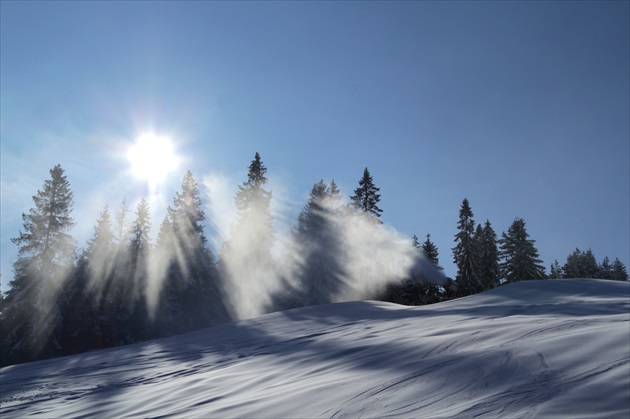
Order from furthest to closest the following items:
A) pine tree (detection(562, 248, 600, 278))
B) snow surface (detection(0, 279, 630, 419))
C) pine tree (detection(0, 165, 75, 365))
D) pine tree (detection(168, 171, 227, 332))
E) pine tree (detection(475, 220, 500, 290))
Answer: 1. pine tree (detection(562, 248, 600, 278))
2. pine tree (detection(475, 220, 500, 290))
3. pine tree (detection(168, 171, 227, 332))
4. pine tree (detection(0, 165, 75, 365))
5. snow surface (detection(0, 279, 630, 419))

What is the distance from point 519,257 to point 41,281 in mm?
36130

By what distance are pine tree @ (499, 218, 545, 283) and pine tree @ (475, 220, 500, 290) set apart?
80cm

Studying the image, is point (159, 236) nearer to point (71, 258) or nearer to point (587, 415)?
point (71, 258)

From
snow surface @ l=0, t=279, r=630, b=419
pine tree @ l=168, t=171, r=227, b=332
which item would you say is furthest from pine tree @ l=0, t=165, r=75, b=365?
snow surface @ l=0, t=279, r=630, b=419

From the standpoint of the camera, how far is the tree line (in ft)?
88.2

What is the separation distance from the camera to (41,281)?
87.3ft

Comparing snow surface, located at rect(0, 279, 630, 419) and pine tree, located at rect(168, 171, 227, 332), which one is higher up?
pine tree, located at rect(168, 171, 227, 332)

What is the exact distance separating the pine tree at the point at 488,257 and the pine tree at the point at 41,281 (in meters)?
31.6

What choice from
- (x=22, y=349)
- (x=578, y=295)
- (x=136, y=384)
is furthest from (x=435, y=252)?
(x=136, y=384)

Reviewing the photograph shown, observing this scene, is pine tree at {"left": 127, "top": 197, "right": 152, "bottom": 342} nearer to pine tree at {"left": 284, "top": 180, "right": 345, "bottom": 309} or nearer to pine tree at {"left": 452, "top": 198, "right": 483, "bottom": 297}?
pine tree at {"left": 284, "top": 180, "right": 345, "bottom": 309}

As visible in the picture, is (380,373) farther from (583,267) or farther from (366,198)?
(583,267)

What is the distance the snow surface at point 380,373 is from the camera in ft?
14.9

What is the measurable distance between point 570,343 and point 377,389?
8.01 ft

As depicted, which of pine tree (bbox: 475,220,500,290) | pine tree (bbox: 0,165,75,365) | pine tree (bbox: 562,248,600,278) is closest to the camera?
pine tree (bbox: 0,165,75,365)
